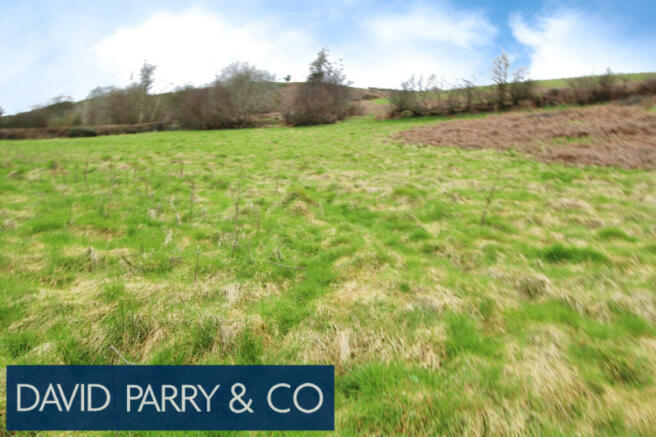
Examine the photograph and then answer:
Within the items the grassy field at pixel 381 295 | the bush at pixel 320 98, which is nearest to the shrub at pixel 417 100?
the bush at pixel 320 98

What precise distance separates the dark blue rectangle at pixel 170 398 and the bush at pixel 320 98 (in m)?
30.2

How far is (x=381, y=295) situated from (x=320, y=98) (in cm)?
3035

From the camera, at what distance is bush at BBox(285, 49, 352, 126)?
2998 cm

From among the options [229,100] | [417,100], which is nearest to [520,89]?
[417,100]

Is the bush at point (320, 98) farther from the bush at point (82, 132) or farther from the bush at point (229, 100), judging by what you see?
the bush at point (82, 132)

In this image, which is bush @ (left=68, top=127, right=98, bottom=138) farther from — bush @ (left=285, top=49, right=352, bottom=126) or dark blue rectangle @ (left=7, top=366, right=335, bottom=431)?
dark blue rectangle @ (left=7, top=366, right=335, bottom=431)

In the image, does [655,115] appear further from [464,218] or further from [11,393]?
[11,393]

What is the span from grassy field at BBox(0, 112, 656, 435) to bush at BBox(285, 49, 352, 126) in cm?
2489

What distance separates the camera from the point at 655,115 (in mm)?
14023

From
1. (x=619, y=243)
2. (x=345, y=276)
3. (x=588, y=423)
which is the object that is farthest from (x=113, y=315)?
(x=619, y=243)

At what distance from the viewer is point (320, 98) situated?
99.5 feet

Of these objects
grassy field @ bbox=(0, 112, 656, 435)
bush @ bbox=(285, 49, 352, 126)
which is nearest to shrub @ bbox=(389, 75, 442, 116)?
bush @ bbox=(285, 49, 352, 126)

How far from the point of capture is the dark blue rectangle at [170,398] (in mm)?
2016

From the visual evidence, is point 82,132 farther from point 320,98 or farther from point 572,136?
point 572,136
